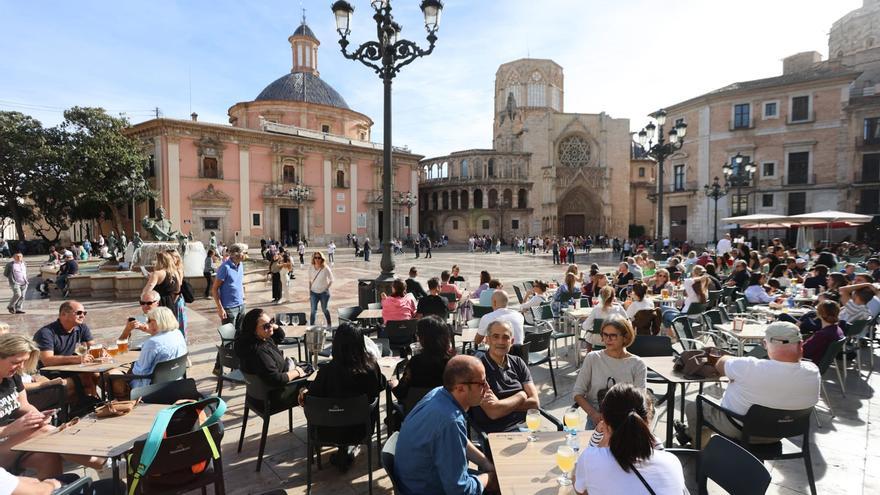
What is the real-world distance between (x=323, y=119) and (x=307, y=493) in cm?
3812

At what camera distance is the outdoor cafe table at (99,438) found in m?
2.58

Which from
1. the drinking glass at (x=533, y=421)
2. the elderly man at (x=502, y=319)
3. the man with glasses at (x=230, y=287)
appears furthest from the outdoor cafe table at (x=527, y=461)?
the man with glasses at (x=230, y=287)

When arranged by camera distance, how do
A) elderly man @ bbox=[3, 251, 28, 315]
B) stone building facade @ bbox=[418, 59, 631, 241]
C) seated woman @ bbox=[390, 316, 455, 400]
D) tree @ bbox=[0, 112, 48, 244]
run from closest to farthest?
seated woman @ bbox=[390, 316, 455, 400] < elderly man @ bbox=[3, 251, 28, 315] < tree @ bbox=[0, 112, 48, 244] < stone building facade @ bbox=[418, 59, 631, 241]

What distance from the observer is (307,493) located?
325 cm

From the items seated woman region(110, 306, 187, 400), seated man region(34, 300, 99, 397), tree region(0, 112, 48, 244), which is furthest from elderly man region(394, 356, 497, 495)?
tree region(0, 112, 48, 244)

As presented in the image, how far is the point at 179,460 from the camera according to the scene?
2.59 meters

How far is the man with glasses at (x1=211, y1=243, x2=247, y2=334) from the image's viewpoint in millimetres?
6395

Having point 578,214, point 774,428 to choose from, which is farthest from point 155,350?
point 578,214

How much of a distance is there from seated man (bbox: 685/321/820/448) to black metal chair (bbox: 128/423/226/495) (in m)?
3.53

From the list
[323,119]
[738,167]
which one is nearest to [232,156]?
[323,119]

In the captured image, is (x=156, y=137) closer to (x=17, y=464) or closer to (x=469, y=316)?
(x=469, y=316)

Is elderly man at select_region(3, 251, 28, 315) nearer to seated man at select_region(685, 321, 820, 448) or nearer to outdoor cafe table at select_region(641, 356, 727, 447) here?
outdoor cafe table at select_region(641, 356, 727, 447)

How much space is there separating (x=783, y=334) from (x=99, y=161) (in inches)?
1279

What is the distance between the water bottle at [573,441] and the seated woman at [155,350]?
11.2 ft
